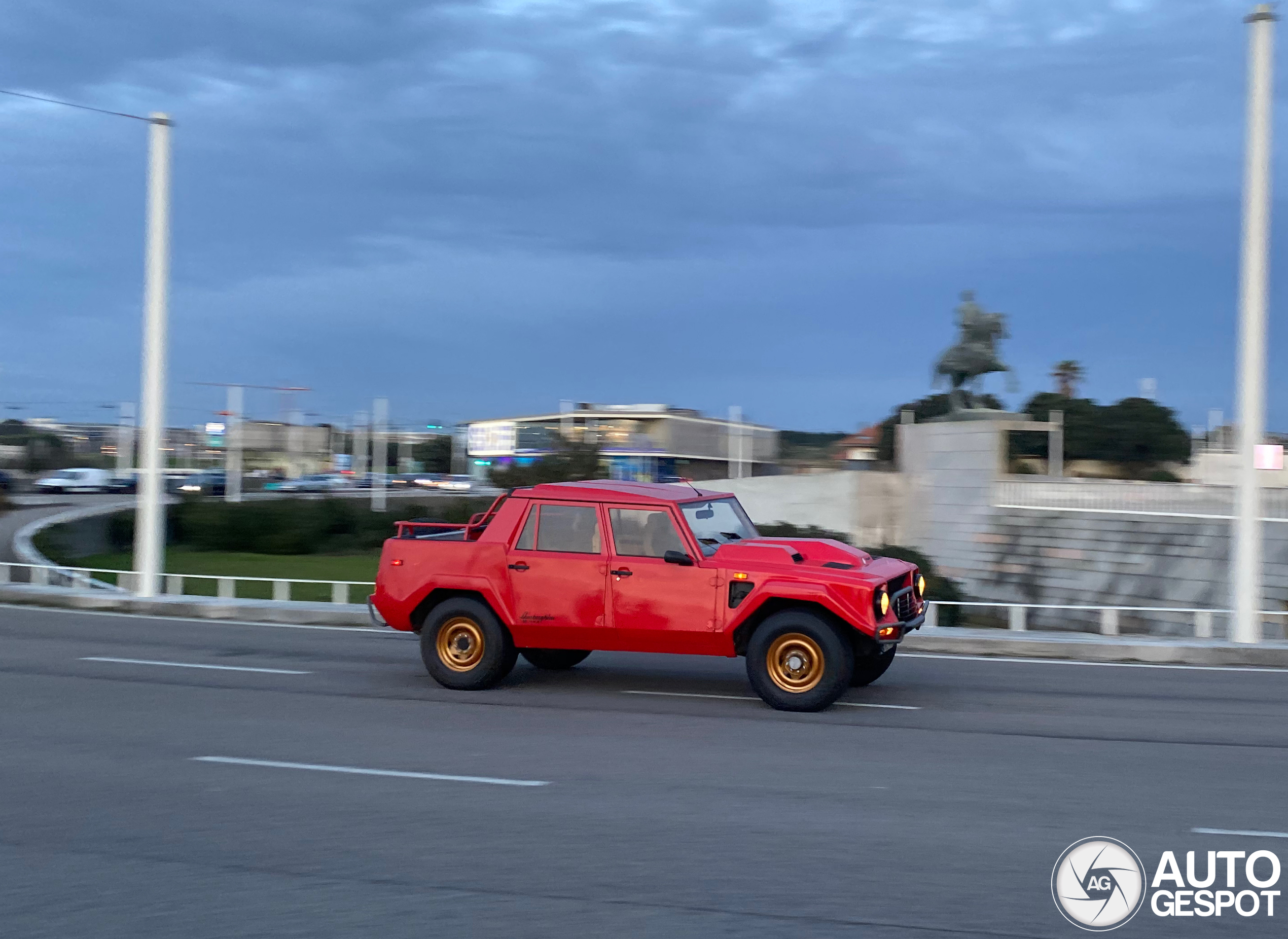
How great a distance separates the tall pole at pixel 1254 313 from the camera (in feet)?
46.6

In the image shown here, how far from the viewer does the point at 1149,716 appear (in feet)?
33.5

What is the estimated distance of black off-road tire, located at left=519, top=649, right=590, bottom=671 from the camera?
12.4 meters

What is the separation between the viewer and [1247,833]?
6.54 metres

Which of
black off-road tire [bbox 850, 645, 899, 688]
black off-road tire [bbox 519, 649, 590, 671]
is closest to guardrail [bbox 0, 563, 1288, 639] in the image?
black off-road tire [bbox 850, 645, 899, 688]

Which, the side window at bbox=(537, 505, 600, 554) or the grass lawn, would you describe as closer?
the side window at bbox=(537, 505, 600, 554)

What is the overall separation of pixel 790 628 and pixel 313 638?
7684mm

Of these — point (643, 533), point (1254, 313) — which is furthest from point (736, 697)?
point (1254, 313)

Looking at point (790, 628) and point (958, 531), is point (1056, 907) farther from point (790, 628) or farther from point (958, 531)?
point (958, 531)

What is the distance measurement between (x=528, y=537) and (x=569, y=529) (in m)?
0.41

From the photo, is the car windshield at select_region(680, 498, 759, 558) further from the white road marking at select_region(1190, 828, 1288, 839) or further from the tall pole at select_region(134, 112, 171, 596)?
the tall pole at select_region(134, 112, 171, 596)

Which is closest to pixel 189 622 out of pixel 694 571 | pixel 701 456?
pixel 694 571

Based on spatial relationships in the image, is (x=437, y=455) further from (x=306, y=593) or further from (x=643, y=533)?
(x=643, y=533)

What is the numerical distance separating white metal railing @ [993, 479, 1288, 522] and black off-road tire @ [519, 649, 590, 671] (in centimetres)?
1508

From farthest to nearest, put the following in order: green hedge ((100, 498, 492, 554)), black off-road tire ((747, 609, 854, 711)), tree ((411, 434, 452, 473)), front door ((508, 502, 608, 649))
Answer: tree ((411, 434, 452, 473)), green hedge ((100, 498, 492, 554)), front door ((508, 502, 608, 649)), black off-road tire ((747, 609, 854, 711))
